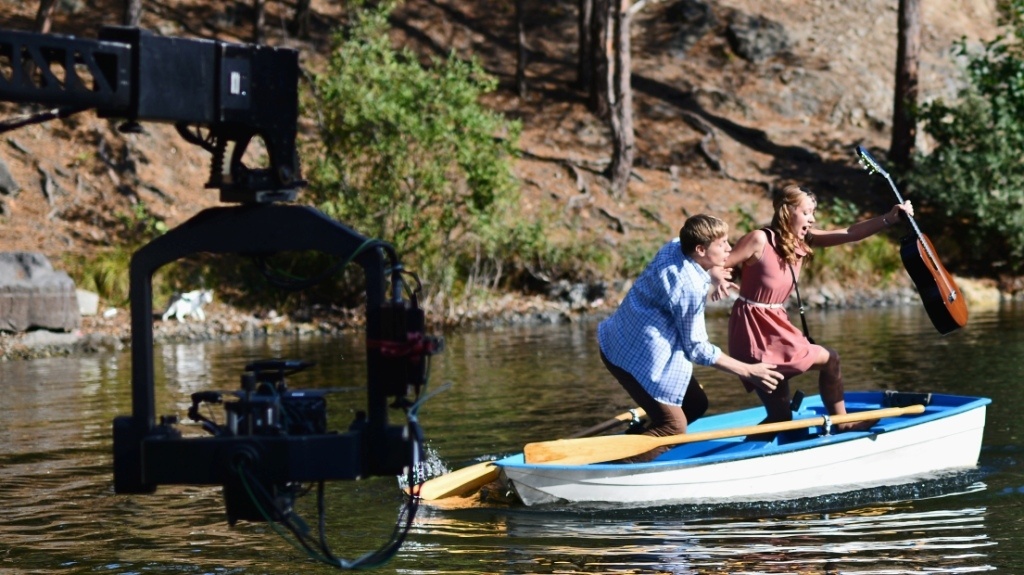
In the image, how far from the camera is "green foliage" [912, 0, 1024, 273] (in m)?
26.5

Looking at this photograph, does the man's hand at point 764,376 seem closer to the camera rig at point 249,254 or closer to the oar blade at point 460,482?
the oar blade at point 460,482

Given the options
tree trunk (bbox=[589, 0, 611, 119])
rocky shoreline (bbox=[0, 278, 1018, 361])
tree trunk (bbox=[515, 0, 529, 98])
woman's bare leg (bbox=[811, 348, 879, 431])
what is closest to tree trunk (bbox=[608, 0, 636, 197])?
tree trunk (bbox=[589, 0, 611, 119])

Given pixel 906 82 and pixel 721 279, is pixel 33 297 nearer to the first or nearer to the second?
pixel 721 279

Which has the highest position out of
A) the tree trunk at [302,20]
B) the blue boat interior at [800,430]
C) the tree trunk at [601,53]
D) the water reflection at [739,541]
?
the tree trunk at [302,20]

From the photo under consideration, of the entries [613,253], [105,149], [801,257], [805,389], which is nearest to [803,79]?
[613,253]

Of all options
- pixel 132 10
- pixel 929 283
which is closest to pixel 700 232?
pixel 929 283

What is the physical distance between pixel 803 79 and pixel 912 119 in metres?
4.91

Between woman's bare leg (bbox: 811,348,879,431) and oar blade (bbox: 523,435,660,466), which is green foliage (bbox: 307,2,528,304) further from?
oar blade (bbox: 523,435,660,466)

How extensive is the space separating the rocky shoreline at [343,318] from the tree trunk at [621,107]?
14.0ft

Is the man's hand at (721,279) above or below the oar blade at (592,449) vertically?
above

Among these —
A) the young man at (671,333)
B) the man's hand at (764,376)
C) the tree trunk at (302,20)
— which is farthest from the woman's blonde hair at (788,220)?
the tree trunk at (302,20)

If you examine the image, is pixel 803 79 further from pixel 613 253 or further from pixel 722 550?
pixel 722 550

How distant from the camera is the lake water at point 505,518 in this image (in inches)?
311

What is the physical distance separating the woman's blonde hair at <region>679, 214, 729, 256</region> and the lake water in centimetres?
170
